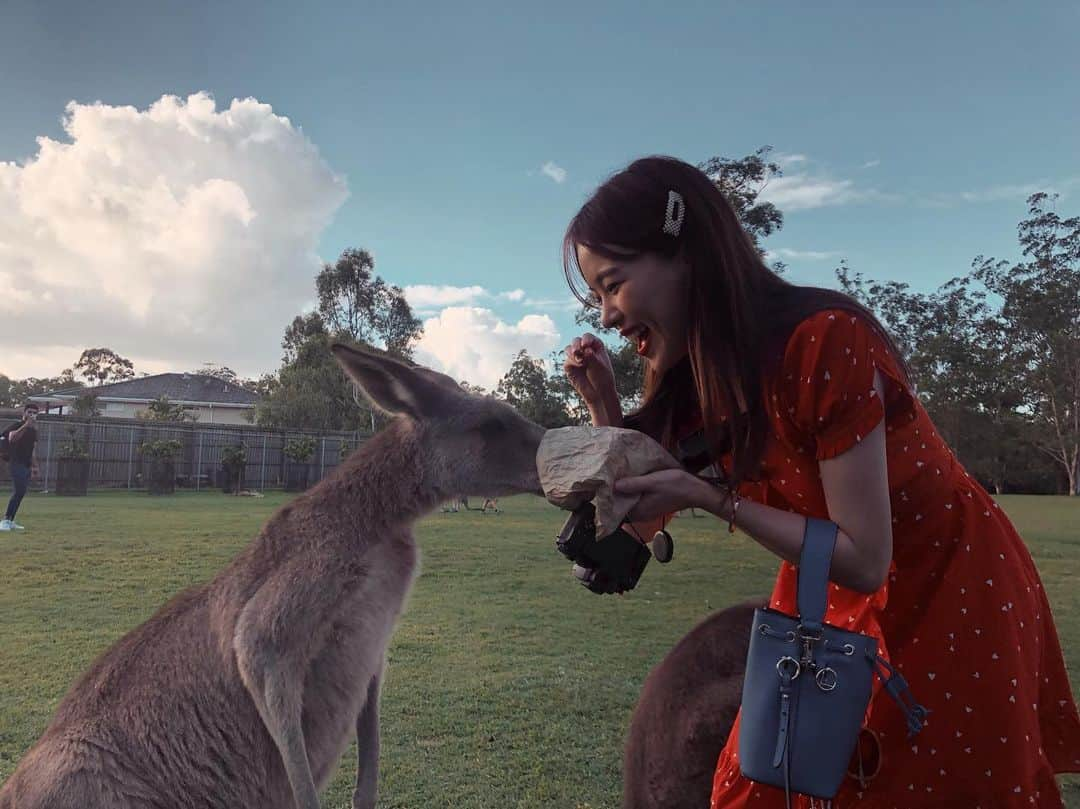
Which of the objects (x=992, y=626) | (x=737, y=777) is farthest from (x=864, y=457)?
(x=737, y=777)

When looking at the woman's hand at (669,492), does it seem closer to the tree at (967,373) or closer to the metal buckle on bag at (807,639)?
the metal buckle on bag at (807,639)

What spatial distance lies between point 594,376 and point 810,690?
95 centimetres

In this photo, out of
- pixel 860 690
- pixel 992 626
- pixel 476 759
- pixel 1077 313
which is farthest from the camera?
pixel 1077 313

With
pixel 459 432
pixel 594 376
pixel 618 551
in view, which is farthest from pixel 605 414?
pixel 459 432

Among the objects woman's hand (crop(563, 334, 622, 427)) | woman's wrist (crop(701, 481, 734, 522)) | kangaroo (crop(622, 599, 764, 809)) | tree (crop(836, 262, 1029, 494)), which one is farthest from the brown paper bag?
tree (crop(836, 262, 1029, 494))

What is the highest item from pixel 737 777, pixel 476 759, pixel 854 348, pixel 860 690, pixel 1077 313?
pixel 1077 313

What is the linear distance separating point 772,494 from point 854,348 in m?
0.39

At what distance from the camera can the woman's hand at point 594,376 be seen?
207cm

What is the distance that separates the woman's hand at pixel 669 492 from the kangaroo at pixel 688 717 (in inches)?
33.8

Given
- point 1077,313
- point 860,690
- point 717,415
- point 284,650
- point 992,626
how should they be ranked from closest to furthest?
point 860,690 → point 992,626 → point 717,415 → point 284,650 → point 1077,313

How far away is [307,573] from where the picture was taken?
7.48 feet

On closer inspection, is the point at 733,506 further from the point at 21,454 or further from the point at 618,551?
the point at 21,454

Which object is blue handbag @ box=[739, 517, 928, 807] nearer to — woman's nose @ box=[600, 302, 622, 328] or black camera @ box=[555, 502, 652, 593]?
black camera @ box=[555, 502, 652, 593]

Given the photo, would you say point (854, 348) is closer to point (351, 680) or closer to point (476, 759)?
point (351, 680)
